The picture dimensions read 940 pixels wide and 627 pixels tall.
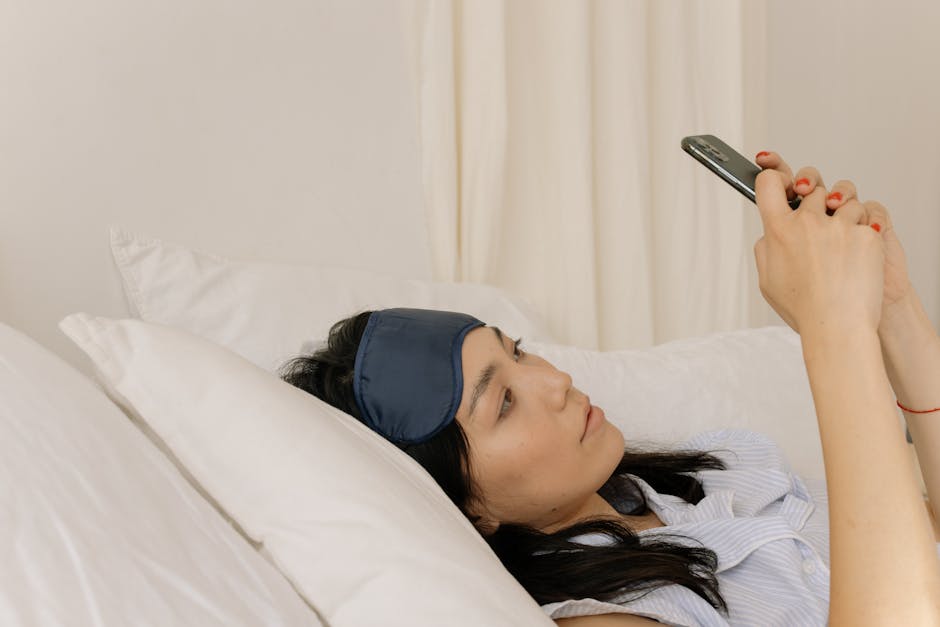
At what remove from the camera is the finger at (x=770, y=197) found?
97 cm

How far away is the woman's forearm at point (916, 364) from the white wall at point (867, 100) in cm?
134

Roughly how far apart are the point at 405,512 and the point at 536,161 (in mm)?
1135

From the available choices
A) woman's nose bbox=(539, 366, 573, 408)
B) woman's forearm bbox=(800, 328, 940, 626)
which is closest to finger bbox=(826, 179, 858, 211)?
woman's forearm bbox=(800, 328, 940, 626)

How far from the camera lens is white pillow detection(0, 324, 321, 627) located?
23.2 inches

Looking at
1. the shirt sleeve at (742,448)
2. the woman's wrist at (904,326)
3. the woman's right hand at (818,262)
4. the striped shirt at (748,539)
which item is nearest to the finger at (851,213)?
the woman's right hand at (818,262)

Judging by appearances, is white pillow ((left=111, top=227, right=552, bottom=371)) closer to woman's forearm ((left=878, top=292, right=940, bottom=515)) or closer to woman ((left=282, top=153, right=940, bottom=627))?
woman ((left=282, top=153, right=940, bottom=627))

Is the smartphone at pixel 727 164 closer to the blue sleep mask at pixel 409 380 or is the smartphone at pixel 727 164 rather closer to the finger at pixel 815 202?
the finger at pixel 815 202

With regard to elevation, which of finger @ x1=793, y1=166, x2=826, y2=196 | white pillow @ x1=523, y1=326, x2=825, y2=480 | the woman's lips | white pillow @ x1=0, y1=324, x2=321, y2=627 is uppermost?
finger @ x1=793, y1=166, x2=826, y2=196

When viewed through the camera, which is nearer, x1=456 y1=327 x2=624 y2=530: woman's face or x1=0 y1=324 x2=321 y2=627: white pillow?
x1=0 y1=324 x2=321 y2=627: white pillow

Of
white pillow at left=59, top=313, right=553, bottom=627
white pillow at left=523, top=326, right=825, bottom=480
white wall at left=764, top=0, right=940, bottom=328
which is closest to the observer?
white pillow at left=59, top=313, right=553, bottom=627

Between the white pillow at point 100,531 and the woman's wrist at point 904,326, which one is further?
the woman's wrist at point 904,326

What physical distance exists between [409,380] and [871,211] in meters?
0.54

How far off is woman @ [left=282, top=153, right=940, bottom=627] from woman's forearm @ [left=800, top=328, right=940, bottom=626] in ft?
0.07

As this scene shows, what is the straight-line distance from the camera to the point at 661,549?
113 centimetres
